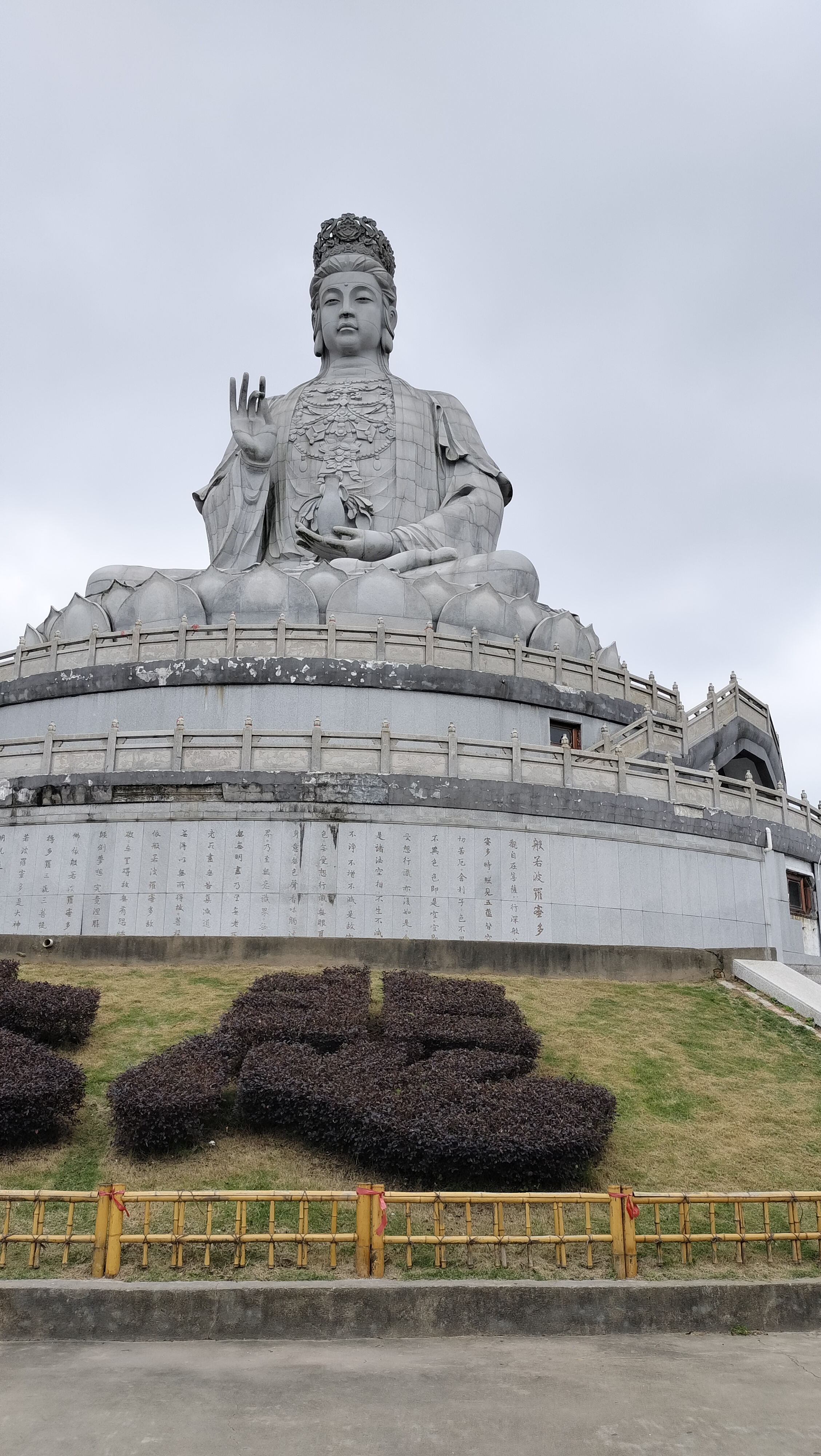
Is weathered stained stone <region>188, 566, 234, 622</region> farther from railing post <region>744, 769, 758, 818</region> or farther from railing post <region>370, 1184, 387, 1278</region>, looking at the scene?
railing post <region>370, 1184, 387, 1278</region>

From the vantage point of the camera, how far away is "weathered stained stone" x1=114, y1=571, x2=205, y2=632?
2042 cm

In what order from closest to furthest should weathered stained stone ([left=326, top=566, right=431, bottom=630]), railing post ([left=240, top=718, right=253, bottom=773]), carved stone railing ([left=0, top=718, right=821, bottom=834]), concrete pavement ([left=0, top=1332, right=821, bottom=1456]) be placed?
concrete pavement ([left=0, top=1332, right=821, bottom=1456]), railing post ([left=240, top=718, right=253, bottom=773]), carved stone railing ([left=0, top=718, right=821, bottom=834]), weathered stained stone ([left=326, top=566, right=431, bottom=630])

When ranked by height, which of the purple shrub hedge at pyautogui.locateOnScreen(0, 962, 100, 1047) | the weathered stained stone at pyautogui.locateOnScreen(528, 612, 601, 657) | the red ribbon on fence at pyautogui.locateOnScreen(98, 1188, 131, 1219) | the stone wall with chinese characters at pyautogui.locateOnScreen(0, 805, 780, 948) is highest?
the weathered stained stone at pyautogui.locateOnScreen(528, 612, 601, 657)

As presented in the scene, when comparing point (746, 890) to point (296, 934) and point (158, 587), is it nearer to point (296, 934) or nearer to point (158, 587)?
point (296, 934)

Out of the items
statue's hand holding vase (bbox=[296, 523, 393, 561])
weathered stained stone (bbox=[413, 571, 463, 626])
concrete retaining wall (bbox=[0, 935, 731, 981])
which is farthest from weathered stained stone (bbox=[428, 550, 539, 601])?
concrete retaining wall (bbox=[0, 935, 731, 981])

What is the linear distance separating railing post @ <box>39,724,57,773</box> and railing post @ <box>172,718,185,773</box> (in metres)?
1.68

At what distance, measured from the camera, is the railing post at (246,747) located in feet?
Answer: 47.4

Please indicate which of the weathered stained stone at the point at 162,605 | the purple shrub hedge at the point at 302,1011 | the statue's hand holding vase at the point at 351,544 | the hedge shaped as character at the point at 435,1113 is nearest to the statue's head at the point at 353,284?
the statue's hand holding vase at the point at 351,544

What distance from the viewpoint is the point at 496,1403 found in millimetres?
4699

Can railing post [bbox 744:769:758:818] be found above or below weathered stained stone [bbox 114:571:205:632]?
below

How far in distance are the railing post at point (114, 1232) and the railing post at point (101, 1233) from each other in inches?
0.5

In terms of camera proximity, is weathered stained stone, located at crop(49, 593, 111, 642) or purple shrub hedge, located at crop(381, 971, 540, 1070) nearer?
purple shrub hedge, located at crop(381, 971, 540, 1070)

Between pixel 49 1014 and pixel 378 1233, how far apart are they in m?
4.39

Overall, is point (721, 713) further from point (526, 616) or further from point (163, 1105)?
point (163, 1105)
